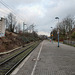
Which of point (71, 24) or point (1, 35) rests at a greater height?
point (71, 24)

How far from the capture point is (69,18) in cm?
4241

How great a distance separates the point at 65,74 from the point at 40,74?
1442 mm

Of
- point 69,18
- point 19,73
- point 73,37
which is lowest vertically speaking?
point 19,73

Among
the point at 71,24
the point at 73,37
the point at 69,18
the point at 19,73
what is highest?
the point at 69,18

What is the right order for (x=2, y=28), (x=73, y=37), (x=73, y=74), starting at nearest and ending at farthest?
(x=73, y=74)
(x=2, y=28)
(x=73, y=37)

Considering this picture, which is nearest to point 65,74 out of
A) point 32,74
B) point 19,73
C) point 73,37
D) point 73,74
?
point 73,74

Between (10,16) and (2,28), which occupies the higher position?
(10,16)

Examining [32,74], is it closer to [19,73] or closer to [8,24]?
[19,73]

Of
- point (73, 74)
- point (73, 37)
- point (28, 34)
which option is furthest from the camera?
point (28, 34)

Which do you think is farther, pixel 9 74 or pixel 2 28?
pixel 2 28

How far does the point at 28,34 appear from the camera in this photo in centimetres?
4494

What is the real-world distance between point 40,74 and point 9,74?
1.81 meters

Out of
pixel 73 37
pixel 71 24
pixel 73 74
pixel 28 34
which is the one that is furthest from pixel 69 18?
pixel 73 74

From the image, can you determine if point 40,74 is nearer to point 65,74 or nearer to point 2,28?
point 65,74
